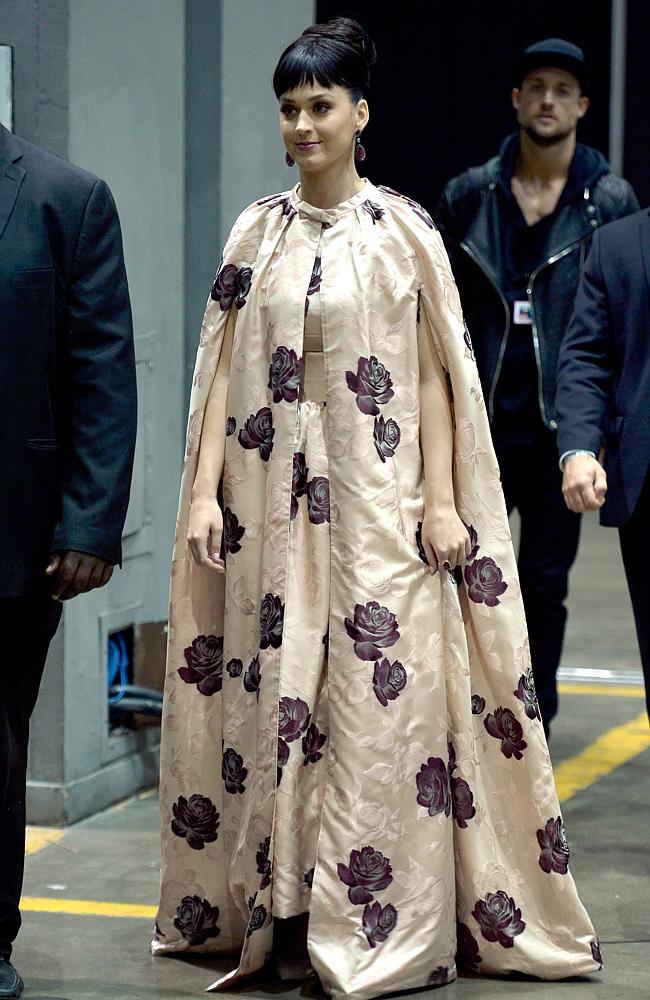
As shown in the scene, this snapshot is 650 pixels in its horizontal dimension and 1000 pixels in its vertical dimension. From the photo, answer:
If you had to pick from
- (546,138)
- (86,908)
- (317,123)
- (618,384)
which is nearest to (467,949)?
(86,908)

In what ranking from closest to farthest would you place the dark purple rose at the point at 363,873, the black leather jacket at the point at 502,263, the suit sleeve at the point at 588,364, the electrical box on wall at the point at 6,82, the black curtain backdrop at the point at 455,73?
the dark purple rose at the point at 363,873, the suit sleeve at the point at 588,364, the electrical box on wall at the point at 6,82, the black leather jacket at the point at 502,263, the black curtain backdrop at the point at 455,73

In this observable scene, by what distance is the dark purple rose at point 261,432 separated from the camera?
3.72 metres

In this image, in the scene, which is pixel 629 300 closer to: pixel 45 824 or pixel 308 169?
pixel 308 169

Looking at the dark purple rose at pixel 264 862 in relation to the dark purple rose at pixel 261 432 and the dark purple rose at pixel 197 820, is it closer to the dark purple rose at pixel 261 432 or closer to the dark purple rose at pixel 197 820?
the dark purple rose at pixel 197 820

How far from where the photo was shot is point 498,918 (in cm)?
377

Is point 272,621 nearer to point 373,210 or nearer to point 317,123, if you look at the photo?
point 373,210

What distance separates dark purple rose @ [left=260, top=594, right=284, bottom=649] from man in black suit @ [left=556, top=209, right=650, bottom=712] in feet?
2.56

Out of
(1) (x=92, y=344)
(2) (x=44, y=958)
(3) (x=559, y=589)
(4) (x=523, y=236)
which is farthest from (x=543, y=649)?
(1) (x=92, y=344)

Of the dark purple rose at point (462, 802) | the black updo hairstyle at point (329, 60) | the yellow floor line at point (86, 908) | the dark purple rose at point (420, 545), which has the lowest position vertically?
the yellow floor line at point (86, 908)

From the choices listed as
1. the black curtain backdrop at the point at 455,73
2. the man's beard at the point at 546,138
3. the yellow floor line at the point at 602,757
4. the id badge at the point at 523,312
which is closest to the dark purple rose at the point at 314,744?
the yellow floor line at the point at 602,757

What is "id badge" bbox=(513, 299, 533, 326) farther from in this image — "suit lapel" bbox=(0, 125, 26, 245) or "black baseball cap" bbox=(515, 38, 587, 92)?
"suit lapel" bbox=(0, 125, 26, 245)

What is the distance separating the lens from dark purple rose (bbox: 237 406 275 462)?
12.2ft

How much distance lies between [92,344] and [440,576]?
86 centimetres

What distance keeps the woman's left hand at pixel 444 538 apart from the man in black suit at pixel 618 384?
1.56 feet
